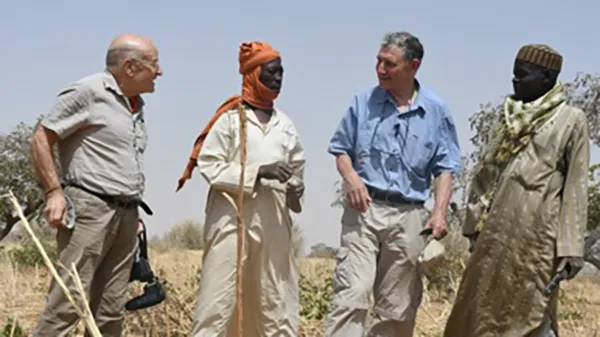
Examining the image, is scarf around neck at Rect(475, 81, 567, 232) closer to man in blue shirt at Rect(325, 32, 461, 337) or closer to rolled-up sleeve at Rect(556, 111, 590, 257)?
rolled-up sleeve at Rect(556, 111, 590, 257)

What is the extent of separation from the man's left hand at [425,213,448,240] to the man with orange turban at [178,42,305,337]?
2.53ft

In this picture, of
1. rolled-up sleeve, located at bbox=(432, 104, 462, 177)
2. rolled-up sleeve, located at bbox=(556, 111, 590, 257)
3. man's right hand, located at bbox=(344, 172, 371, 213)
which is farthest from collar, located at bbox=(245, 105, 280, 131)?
rolled-up sleeve, located at bbox=(556, 111, 590, 257)

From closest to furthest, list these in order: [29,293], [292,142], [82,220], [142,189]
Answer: [82,220]
[142,189]
[292,142]
[29,293]

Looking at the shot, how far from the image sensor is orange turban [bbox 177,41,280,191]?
5.15 m

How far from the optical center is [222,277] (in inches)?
198

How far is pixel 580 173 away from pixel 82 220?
250 centimetres

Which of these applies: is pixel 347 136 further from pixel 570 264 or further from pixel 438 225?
pixel 570 264

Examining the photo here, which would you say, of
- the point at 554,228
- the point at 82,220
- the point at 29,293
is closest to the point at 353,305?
the point at 554,228

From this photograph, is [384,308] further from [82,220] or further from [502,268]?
[82,220]

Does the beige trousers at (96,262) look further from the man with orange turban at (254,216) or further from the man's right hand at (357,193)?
the man's right hand at (357,193)

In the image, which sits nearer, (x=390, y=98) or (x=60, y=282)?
(x=60, y=282)

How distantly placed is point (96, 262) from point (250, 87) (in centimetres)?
134

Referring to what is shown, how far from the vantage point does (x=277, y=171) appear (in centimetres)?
485

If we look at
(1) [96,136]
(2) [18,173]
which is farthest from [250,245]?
(2) [18,173]
